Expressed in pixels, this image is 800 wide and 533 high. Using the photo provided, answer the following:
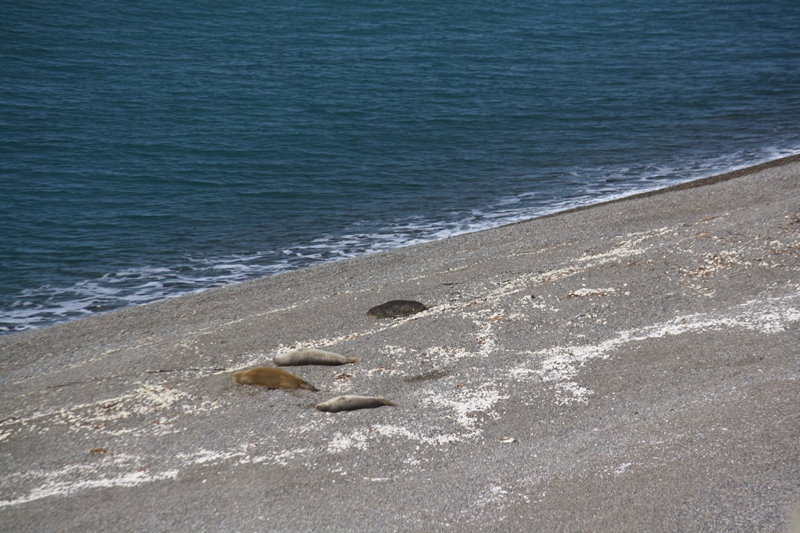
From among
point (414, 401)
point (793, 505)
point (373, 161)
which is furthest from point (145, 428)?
point (373, 161)

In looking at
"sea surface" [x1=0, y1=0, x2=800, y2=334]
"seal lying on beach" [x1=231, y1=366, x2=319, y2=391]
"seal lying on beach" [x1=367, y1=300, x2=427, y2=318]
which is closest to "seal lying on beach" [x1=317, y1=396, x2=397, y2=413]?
"seal lying on beach" [x1=231, y1=366, x2=319, y2=391]

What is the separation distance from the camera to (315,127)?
→ 2234 centimetres

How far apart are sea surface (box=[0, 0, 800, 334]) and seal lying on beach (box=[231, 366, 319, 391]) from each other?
5355mm

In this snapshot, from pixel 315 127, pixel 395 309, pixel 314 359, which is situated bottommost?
pixel 315 127

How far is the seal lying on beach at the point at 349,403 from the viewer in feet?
22.1

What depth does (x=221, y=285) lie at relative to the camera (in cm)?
1265

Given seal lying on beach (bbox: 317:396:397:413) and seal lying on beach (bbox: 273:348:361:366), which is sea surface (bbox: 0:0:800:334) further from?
A: seal lying on beach (bbox: 317:396:397:413)

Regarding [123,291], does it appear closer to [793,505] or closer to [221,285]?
[221,285]

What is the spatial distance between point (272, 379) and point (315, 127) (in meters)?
16.0

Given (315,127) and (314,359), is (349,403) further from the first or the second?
(315,127)

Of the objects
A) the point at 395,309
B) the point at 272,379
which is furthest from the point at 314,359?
the point at 395,309

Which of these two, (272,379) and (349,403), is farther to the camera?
(272,379)

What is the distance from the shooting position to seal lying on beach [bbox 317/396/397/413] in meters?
6.73

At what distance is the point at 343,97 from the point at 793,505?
21.7 m
